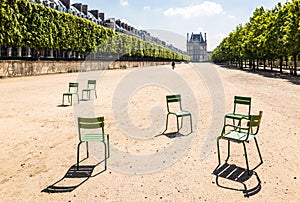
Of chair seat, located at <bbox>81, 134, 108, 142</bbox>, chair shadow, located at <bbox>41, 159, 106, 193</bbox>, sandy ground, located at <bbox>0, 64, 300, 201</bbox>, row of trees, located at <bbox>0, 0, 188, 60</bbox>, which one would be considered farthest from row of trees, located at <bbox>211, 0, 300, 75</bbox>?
chair shadow, located at <bbox>41, 159, 106, 193</bbox>

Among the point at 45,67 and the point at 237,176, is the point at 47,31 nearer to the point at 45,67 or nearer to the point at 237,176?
the point at 45,67

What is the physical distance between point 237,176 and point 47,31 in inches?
1224

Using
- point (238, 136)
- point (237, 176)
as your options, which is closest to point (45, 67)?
point (238, 136)

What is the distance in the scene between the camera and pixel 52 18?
32469 mm

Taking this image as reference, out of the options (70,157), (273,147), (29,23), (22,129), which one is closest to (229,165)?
(273,147)

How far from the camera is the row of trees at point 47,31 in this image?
2442cm

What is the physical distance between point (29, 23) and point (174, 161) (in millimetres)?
27756

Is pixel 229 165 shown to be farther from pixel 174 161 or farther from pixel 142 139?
pixel 142 139

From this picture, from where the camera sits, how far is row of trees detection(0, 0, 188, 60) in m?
24.4

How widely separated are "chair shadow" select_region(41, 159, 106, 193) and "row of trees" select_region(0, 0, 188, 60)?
22.6 m

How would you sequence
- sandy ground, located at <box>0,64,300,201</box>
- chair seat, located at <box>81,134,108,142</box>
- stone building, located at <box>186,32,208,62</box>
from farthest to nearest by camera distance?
stone building, located at <box>186,32,208,62</box> → chair seat, located at <box>81,134,108,142</box> → sandy ground, located at <box>0,64,300,201</box>

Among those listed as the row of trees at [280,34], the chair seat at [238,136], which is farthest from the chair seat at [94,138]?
the row of trees at [280,34]

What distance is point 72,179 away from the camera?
475 centimetres

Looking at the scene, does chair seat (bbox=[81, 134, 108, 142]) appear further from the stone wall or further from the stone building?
the stone building
